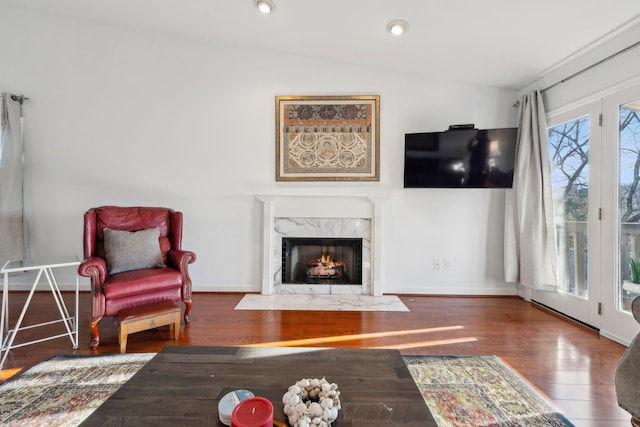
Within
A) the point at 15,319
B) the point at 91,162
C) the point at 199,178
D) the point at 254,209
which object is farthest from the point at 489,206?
the point at 15,319

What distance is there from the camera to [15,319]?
256 centimetres

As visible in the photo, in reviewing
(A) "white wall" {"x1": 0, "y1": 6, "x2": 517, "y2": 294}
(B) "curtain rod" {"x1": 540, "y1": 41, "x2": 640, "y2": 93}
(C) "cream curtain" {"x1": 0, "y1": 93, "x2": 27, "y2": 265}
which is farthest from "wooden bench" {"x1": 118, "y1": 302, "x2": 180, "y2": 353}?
(B) "curtain rod" {"x1": 540, "y1": 41, "x2": 640, "y2": 93}

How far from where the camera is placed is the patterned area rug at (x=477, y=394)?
1.42 meters

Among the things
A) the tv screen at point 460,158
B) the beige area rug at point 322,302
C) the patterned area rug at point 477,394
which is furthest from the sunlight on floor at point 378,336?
the tv screen at point 460,158

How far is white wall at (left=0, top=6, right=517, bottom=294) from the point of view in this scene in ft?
10.8

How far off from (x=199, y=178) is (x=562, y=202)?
12.8ft

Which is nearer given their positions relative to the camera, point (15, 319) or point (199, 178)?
point (15, 319)

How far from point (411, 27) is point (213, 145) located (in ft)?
7.89

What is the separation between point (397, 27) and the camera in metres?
2.53

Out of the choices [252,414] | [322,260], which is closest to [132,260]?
[322,260]

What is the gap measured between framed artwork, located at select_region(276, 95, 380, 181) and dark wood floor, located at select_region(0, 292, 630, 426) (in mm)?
1610

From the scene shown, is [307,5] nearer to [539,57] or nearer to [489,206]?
[539,57]

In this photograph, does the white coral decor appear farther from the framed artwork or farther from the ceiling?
the ceiling

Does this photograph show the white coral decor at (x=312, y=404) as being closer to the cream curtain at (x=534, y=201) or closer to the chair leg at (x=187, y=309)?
the chair leg at (x=187, y=309)
